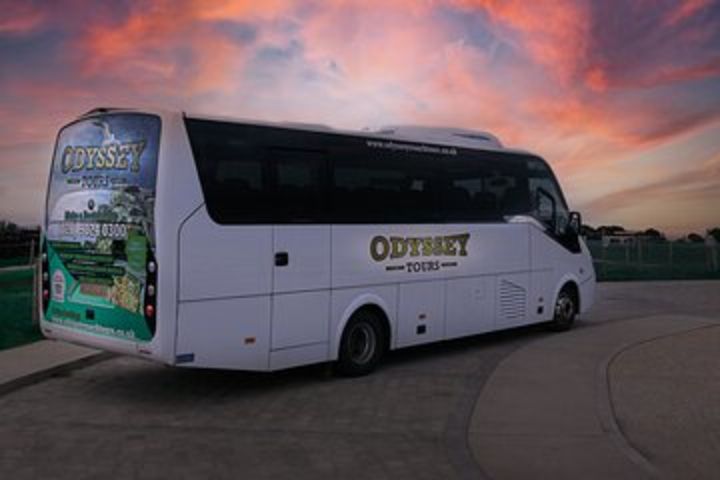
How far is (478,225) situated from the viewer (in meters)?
12.4

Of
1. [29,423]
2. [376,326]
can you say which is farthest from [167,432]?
[376,326]

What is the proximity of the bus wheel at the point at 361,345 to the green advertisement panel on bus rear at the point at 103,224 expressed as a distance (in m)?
2.63

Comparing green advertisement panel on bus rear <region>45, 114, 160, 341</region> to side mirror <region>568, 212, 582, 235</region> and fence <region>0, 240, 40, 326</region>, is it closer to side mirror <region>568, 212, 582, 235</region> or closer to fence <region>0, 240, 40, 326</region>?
fence <region>0, 240, 40, 326</region>

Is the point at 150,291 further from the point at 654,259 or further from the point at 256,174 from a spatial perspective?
the point at 654,259

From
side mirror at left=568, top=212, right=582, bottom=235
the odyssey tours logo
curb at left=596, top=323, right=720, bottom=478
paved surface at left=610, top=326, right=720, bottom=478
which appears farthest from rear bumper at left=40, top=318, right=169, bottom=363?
side mirror at left=568, top=212, right=582, bottom=235

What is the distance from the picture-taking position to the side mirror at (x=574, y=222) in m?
14.6

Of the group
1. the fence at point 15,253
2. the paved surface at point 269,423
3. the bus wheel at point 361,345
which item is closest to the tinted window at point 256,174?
the bus wheel at point 361,345

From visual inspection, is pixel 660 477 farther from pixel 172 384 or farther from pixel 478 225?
pixel 478 225

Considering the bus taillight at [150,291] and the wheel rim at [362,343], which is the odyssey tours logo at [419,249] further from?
the bus taillight at [150,291]

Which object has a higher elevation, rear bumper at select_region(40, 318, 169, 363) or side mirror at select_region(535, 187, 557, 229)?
side mirror at select_region(535, 187, 557, 229)

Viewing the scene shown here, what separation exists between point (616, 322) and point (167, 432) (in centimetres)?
1036

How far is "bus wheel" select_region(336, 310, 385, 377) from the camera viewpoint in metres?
10.2

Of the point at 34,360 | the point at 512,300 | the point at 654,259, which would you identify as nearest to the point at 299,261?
the point at 34,360

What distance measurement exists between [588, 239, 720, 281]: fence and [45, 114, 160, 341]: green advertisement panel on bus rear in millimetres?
23834
